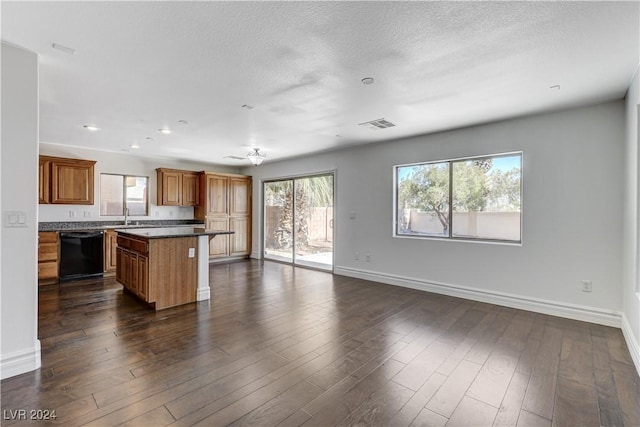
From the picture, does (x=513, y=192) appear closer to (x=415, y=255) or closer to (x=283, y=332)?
(x=415, y=255)

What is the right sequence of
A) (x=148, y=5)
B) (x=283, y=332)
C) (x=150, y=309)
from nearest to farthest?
(x=148, y=5) → (x=283, y=332) → (x=150, y=309)

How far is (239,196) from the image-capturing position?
783cm

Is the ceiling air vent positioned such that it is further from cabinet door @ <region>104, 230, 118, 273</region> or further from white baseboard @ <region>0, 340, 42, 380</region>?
cabinet door @ <region>104, 230, 118, 273</region>

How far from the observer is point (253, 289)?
189 inches

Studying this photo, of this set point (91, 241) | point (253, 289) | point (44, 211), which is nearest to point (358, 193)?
point (253, 289)

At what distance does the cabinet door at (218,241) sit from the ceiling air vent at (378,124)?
15.2 ft

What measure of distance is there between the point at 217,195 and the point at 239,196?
0.63 m

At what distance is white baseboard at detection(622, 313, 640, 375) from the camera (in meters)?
2.46

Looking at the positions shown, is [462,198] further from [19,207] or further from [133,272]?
[19,207]

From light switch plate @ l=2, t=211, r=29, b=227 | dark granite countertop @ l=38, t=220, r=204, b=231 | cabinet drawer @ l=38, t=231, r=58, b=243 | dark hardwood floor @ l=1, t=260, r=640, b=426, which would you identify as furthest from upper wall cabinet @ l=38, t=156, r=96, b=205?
light switch plate @ l=2, t=211, r=29, b=227

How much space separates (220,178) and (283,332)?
522 centimetres

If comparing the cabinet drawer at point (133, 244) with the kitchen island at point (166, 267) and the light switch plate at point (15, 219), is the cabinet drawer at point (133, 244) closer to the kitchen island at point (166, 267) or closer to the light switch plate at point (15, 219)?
the kitchen island at point (166, 267)

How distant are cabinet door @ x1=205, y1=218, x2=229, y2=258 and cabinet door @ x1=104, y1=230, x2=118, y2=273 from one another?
192cm

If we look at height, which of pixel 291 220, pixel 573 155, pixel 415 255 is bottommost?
pixel 415 255
